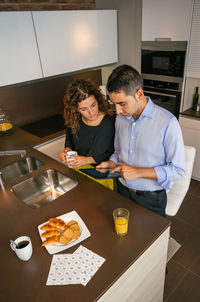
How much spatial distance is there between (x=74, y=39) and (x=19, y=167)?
159 cm

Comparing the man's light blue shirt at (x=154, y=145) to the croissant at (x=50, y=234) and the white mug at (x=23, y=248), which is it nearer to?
the croissant at (x=50, y=234)

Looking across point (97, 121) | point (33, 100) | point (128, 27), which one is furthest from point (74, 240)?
point (128, 27)

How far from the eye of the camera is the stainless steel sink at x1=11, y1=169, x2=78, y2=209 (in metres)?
1.84

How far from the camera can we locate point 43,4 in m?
2.78

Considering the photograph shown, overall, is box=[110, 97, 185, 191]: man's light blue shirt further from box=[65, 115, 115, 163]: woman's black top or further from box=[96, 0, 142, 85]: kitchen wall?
box=[96, 0, 142, 85]: kitchen wall

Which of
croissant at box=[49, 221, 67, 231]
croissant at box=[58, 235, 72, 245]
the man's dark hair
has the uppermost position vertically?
the man's dark hair

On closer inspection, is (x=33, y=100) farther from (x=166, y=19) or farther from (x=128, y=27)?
(x=166, y=19)

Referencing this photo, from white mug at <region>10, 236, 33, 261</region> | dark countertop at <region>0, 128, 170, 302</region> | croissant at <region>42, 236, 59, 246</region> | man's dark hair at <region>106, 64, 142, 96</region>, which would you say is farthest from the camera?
man's dark hair at <region>106, 64, 142, 96</region>

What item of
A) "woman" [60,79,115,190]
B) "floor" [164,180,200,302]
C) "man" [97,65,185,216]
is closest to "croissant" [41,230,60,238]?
"man" [97,65,185,216]

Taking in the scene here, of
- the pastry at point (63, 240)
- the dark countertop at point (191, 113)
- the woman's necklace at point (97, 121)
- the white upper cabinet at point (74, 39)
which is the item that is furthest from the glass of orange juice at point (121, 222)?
the dark countertop at point (191, 113)

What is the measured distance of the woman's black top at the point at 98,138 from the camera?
196cm

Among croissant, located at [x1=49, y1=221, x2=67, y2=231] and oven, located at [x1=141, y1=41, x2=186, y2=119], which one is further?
oven, located at [x1=141, y1=41, x2=186, y2=119]

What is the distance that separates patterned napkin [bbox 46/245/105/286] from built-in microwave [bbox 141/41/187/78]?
2391 millimetres

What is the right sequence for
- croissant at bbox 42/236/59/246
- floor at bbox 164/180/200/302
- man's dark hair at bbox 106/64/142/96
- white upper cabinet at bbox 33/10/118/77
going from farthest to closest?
white upper cabinet at bbox 33/10/118/77 → floor at bbox 164/180/200/302 → man's dark hair at bbox 106/64/142/96 → croissant at bbox 42/236/59/246
